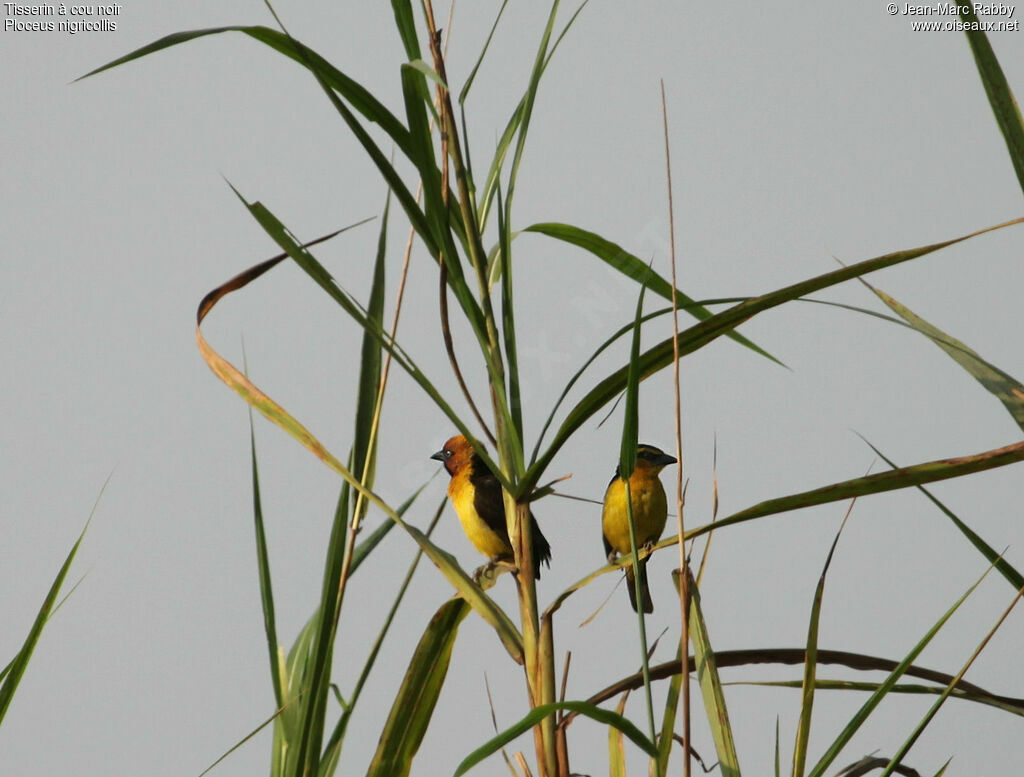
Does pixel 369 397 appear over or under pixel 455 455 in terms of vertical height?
under

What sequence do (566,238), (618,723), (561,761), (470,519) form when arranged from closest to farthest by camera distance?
1. (618,723)
2. (561,761)
3. (566,238)
4. (470,519)

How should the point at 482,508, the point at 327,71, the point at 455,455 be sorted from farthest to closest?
1. the point at 455,455
2. the point at 482,508
3. the point at 327,71

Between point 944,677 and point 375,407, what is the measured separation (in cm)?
49

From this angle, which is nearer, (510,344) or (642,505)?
(510,344)

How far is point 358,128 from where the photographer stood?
0.69 meters

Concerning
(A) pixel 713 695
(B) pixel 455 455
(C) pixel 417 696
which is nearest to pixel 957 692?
(A) pixel 713 695

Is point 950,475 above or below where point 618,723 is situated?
above

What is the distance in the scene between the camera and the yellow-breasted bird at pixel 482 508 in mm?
1642

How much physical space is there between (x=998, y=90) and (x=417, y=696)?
0.56 metres

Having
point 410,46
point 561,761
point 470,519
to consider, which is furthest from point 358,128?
point 470,519

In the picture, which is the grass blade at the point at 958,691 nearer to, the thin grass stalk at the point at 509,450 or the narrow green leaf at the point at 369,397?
the thin grass stalk at the point at 509,450

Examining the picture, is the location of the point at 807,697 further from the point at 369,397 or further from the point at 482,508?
the point at 482,508

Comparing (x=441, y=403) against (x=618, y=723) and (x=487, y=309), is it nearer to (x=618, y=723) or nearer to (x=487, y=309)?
(x=487, y=309)

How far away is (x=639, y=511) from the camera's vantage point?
1696mm
